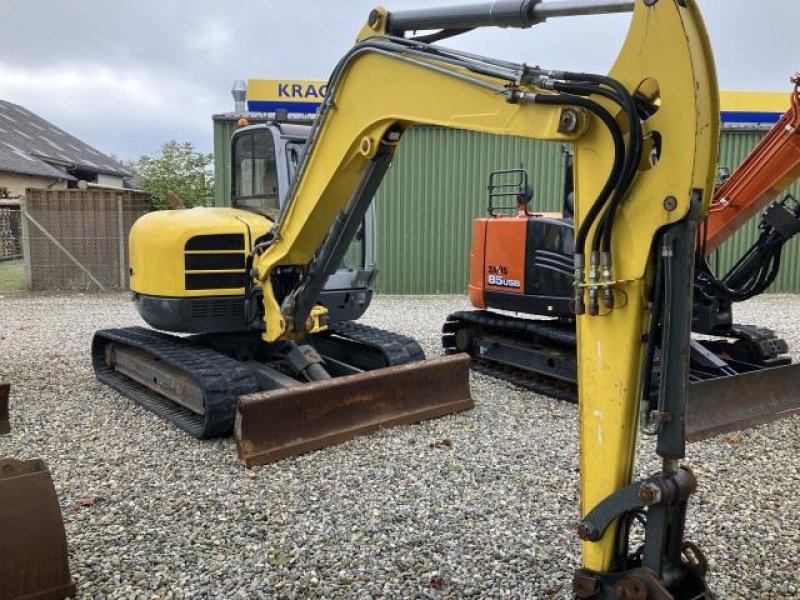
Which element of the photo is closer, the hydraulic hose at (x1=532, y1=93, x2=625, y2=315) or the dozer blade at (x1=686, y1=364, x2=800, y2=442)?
the hydraulic hose at (x1=532, y1=93, x2=625, y2=315)

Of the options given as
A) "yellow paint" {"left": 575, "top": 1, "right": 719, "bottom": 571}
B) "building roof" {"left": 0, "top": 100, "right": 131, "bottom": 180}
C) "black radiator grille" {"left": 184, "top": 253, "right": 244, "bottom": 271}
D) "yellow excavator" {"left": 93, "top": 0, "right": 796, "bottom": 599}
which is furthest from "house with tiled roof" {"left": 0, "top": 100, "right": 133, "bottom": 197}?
"yellow paint" {"left": 575, "top": 1, "right": 719, "bottom": 571}

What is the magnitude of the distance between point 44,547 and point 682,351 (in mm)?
2648

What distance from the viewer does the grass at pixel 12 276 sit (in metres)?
14.5

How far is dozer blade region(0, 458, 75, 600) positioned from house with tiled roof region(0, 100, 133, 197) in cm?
2413

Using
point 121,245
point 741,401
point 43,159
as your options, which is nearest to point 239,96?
point 121,245

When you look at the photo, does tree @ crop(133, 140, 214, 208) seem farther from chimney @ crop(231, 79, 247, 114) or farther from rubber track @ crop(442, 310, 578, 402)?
rubber track @ crop(442, 310, 578, 402)

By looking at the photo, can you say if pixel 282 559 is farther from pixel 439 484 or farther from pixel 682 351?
pixel 682 351

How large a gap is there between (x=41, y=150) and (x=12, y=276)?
57.3ft

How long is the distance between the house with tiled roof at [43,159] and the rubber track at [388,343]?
69.9 feet

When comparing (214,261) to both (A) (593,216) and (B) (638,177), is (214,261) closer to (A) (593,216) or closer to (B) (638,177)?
(A) (593,216)

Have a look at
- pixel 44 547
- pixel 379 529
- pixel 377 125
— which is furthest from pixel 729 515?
pixel 44 547

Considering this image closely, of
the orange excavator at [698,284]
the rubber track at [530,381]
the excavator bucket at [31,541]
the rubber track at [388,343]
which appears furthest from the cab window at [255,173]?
the excavator bucket at [31,541]

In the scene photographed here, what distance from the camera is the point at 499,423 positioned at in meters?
5.42

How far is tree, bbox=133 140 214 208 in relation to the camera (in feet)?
65.5
